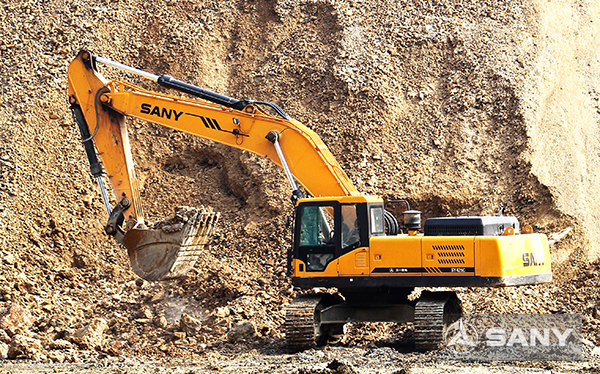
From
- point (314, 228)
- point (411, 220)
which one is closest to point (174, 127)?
point (314, 228)

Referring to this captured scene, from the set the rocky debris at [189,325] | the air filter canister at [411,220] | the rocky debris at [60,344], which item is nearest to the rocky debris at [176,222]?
the rocky debris at [189,325]

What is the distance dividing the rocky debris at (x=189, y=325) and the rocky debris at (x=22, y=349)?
213 centimetres

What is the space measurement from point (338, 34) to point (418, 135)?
3.66m

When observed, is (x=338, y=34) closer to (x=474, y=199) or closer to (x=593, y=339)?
(x=474, y=199)

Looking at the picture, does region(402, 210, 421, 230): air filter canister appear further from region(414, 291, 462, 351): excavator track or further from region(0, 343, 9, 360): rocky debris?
region(0, 343, 9, 360): rocky debris

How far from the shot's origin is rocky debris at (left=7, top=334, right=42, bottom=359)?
10820 millimetres

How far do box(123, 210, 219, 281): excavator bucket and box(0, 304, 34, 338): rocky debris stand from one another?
Result: 5.94ft

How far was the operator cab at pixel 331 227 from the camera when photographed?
11.1 metres

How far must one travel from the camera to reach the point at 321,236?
11320mm

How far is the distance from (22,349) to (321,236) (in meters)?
4.33

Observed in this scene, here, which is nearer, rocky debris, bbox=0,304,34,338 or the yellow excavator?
the yellow excavator

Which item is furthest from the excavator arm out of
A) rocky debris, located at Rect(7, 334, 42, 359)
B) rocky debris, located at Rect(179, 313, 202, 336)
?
rocky debris, located at Rect(7, 334, 42, 359)

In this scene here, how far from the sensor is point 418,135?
17672mm

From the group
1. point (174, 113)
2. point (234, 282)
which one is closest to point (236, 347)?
point (234, 282)
